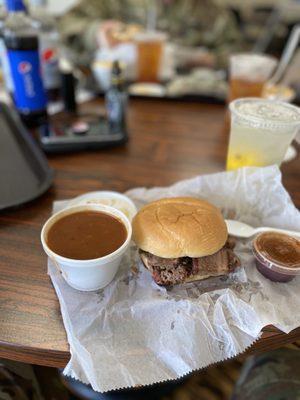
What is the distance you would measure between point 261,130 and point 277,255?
14.3 inches

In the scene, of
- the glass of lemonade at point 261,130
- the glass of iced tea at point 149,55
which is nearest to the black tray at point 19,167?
the glass of lemonade at point 261,130

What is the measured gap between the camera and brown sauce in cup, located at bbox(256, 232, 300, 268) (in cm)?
68

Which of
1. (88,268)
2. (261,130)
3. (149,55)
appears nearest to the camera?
(88,268)

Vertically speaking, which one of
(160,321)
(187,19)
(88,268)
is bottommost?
(160,321)

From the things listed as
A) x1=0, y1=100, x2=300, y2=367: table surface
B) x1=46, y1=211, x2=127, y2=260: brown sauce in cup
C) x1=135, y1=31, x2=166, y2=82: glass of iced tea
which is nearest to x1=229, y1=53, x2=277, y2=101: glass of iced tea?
x1=0, y1=100, x2=300, y2=367: table surface

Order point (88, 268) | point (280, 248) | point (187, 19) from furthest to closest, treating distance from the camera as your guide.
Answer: point (187, 19), point (280, 248), point (88, 268)

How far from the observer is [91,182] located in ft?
3.37

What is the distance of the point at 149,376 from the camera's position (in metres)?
0.57

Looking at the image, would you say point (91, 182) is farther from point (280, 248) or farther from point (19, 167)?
point (280, 248)

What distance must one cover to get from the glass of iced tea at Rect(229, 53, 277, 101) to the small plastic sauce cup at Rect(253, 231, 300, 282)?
2.66ft

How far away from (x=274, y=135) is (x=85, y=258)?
0.61 meters

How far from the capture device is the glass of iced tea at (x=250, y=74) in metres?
1.29

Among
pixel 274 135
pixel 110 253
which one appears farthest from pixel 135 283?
pixel 274 135

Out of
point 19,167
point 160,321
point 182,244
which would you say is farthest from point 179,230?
point 19,167
